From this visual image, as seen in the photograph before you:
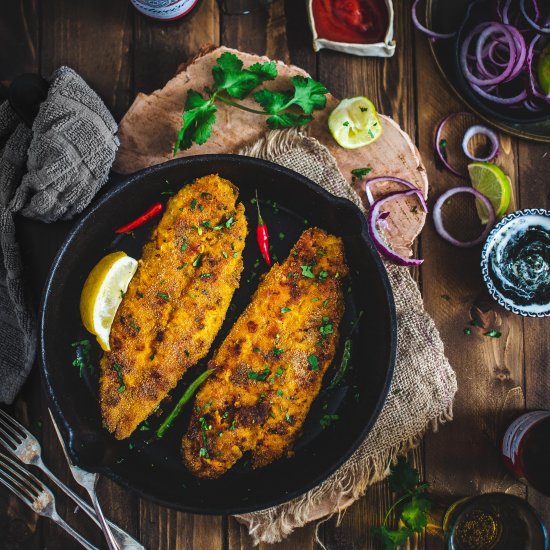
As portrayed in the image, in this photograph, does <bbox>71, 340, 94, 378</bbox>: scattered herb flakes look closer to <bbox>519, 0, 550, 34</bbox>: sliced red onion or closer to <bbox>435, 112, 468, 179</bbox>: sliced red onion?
<bbox>435, 112, 468, 179</bbox>: sliced red onion

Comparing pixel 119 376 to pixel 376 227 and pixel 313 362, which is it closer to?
pixel 313 362

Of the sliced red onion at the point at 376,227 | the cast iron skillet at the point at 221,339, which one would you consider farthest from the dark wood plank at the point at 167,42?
the sliced red onion at the point at 376,227

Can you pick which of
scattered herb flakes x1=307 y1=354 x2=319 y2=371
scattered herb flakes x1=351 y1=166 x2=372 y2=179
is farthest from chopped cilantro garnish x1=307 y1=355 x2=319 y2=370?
scattered herb flakes x1=351 y1=166 x2=372 y2=179

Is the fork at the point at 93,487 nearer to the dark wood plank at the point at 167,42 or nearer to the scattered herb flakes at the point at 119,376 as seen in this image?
the scattered herb flakes at the point at 119,376

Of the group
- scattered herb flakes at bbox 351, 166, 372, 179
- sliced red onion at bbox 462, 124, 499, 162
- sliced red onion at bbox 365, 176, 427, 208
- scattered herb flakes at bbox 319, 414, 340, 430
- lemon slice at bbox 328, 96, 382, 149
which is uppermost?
lemon slice at bbox 328, 96, 382, 149

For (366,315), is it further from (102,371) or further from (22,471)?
(22,471)

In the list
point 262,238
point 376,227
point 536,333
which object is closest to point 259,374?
point 262,238

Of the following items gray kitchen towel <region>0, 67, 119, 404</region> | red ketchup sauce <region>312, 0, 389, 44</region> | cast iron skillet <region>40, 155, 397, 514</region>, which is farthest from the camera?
red ketchup sauce <region>312, 0, 389, 44</region>
